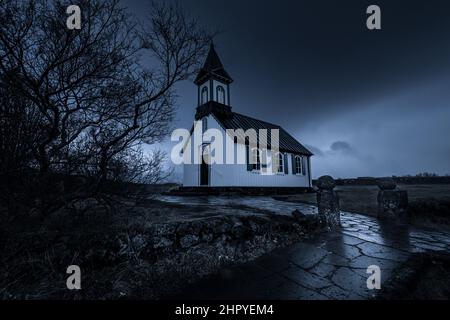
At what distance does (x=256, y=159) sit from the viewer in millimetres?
13539

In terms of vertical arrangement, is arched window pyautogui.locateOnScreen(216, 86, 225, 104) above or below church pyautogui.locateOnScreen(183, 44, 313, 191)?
above

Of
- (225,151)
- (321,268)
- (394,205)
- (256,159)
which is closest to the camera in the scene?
(321,268)

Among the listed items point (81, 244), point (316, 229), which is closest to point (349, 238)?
point (316, 229)

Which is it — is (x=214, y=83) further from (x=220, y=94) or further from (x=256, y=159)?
(x=256, y=159)

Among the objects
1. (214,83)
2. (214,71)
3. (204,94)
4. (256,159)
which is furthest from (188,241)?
(214,71)

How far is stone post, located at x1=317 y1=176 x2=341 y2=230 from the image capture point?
14.9ft

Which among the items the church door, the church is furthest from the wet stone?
the church door

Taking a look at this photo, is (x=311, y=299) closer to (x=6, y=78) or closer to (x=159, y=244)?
(x=159, y=244)

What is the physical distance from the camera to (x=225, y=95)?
1502 cm

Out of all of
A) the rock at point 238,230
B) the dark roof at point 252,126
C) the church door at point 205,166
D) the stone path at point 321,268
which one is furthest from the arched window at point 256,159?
the rock at point 238,230

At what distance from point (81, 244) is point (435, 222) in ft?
27.0

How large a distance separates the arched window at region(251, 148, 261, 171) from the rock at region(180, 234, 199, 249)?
34.7ft

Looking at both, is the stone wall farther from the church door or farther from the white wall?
the church door

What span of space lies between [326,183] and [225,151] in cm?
891
